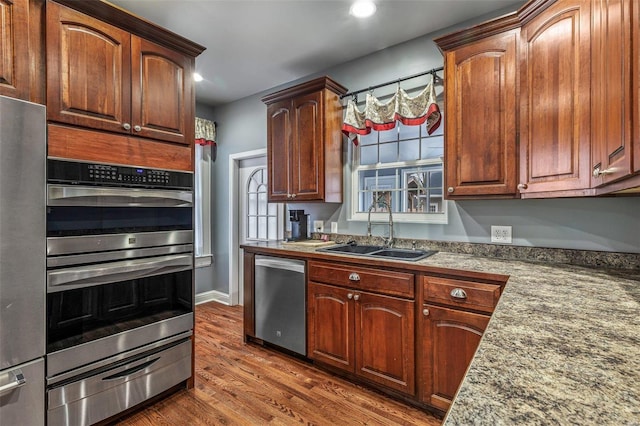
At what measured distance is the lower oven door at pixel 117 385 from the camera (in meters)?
1.60

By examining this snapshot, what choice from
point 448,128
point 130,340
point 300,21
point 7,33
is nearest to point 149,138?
point 7,33

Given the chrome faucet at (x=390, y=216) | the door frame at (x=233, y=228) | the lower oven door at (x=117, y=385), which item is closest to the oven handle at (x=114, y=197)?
the lower oven door at (x=117, y=385)

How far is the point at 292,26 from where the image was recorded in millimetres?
2482

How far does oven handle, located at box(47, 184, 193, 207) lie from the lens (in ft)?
5.18

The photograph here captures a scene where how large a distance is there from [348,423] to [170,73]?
2.47 meters

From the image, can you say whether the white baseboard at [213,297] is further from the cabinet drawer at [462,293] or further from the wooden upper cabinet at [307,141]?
the cabinet drawer at [462,293]

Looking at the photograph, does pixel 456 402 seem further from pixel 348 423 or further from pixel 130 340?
pixel 130 340

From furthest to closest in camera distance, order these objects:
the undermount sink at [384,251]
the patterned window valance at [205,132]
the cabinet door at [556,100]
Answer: the patterned window valance at [205,132] → the undermount sink at [384,251] → the cabinet door at [556,100]

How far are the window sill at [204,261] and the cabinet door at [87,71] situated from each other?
2646 mm

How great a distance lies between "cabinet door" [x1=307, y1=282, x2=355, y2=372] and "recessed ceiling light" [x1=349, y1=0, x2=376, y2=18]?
2026 millimetres

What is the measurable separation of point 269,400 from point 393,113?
2337 millimetres

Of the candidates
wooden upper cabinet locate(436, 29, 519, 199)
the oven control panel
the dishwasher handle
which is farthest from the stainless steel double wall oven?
wooden upper cabinet locate(436, 29, 519, 199)

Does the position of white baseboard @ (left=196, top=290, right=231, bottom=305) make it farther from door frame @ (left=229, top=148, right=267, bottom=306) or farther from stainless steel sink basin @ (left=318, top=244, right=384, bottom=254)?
stainless steel sink basin @ (left=318, top=244, right=384, bottom=254)

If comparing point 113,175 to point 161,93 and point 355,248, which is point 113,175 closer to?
point 161,93
